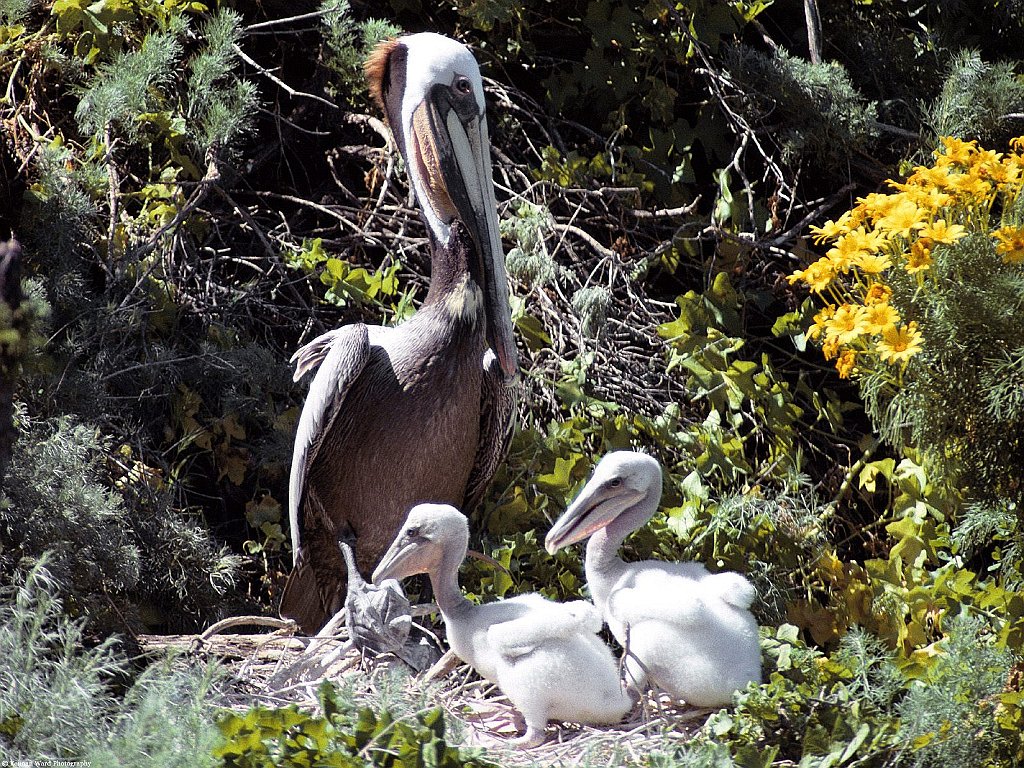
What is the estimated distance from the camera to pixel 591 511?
273 centimetres

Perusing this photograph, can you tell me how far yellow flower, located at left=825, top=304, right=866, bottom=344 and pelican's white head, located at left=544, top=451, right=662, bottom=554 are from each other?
47cm

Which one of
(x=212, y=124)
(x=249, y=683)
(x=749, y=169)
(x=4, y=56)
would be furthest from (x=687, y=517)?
(x=4, y=56)

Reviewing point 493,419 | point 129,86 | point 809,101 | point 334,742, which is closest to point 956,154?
point 809,101

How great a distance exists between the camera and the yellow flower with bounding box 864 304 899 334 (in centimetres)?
270

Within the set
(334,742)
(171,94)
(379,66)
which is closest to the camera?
(334,742)

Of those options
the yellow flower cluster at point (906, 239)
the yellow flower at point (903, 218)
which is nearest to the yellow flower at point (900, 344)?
the yellow flower cluster at point (906, 239)

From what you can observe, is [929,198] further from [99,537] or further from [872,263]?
[99,537]

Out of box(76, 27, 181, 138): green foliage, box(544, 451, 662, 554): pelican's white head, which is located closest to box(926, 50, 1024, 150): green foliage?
box(544, 451, 662, 554): pelican's white head

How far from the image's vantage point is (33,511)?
2.79 meters

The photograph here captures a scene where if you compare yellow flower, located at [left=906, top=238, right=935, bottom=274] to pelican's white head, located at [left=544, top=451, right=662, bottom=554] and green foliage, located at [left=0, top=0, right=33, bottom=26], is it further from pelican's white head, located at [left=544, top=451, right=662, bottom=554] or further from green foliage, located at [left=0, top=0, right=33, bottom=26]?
green foliage, located at [left=0, top=0, right=33, bottom=26]

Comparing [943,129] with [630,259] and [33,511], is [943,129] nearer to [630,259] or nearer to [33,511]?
[630,259]

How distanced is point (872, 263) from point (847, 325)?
0.14 m

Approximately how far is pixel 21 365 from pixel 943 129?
2576 mm

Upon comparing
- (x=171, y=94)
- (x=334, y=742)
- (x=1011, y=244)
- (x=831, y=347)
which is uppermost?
(x=171, y=94)
